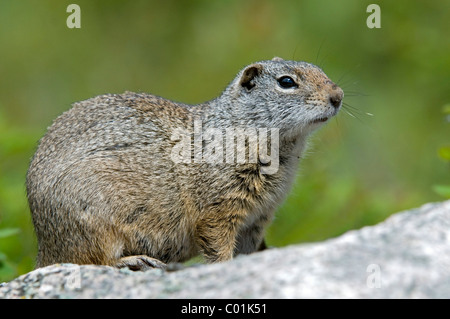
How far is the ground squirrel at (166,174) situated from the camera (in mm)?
6508

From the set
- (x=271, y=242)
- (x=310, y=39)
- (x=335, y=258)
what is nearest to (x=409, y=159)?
(x=310, y=39)

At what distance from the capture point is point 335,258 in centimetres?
459

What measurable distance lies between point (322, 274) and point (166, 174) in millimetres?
2715

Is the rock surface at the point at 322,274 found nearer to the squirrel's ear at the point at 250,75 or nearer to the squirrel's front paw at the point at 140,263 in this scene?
the squirrel's front paw at the point at 140,263

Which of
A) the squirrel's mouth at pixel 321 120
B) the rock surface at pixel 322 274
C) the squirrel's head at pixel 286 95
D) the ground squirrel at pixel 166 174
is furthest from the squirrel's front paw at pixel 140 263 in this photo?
the squirrel's mouth at pixel 321 120

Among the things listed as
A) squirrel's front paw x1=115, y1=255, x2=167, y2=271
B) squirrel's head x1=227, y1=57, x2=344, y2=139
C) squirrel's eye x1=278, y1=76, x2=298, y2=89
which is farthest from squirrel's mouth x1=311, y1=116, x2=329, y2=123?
squirrel's front paw x1=115, y1=255, x2=167, y2=271

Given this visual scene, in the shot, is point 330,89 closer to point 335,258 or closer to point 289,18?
point 335,258

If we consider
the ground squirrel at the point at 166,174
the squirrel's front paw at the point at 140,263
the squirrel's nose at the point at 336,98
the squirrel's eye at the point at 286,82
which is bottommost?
the squirrel's front paw at the point at 140,263

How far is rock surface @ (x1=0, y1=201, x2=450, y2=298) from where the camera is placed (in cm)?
435

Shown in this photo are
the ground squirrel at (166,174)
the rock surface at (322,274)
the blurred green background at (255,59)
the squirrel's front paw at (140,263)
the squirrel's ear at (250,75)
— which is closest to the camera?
the rock surface at (322,274)

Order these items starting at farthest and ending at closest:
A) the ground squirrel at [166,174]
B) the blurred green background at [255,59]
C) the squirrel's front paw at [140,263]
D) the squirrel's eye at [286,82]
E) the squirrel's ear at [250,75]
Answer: the blurred green background at [255,59], the squirrel's ear at [250,75], the squirrel's eye at [286,82], the ground squirrel at [166,174], the squirrel's front paw at [140,263]

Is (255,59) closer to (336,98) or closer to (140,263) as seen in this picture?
(336,98)

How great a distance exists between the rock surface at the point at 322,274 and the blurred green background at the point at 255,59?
6.09 metres

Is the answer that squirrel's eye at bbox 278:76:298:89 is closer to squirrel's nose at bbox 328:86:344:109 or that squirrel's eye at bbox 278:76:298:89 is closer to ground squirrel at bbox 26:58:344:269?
ground squirrel at bbox 26:58:344:269
